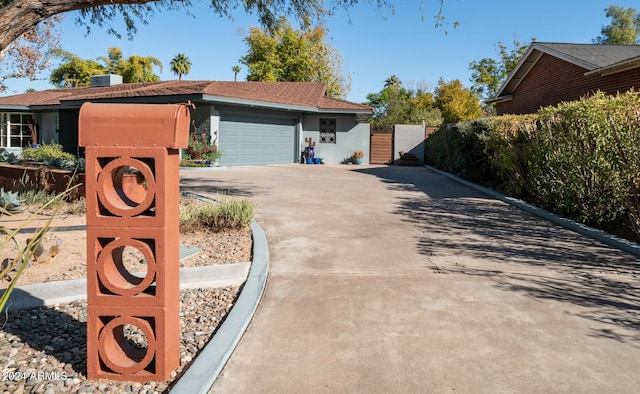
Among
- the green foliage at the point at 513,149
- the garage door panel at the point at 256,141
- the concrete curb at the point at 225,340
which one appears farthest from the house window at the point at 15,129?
the concrete curb at the point at 225,340

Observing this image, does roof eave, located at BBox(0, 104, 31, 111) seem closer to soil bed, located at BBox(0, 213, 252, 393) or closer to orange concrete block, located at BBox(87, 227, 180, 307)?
soil bed, located at BBox(0, 213, 252, 393)

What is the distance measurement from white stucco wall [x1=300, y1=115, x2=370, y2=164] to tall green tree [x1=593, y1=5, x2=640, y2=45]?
48.1 metres

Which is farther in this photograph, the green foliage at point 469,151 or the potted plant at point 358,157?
the potted plant at point 358,157

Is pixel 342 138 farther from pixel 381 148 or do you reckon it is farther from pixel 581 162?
pixel 581 162

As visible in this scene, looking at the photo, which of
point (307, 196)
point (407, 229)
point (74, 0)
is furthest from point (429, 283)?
point (307, 196)

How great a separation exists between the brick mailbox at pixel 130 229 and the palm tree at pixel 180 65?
201 feet

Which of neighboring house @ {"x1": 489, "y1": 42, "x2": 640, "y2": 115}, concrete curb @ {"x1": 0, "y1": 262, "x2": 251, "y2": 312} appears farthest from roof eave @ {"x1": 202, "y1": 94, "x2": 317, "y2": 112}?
concrete curb @ {"x1": 0, "y1": 262, "x2": 251, "y2": 312}

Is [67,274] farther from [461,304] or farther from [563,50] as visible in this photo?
[563,50]

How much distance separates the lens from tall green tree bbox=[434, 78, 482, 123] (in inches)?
1476

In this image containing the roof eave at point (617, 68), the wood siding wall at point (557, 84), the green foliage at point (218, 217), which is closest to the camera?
the green foliage at point (218, 217)

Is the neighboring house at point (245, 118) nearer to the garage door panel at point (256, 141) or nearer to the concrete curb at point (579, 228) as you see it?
the garage door panel at point (256, 141)

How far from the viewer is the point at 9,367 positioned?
11.4 feet

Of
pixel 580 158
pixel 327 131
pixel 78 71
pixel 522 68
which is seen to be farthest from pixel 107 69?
pixel 580 158

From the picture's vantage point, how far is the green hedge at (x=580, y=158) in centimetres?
758
